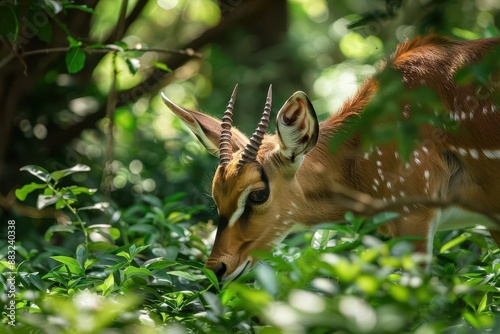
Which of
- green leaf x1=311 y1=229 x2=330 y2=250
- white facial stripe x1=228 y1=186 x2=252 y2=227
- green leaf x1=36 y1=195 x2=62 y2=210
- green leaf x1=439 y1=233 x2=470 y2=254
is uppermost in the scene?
white facial stripe x1=228 y1=186 x2=252 y2=227

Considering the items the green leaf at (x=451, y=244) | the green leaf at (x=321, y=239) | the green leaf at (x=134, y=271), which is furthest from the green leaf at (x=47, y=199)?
the green leaf at (x=451, y=244)

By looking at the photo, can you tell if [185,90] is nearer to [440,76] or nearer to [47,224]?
[47,224]

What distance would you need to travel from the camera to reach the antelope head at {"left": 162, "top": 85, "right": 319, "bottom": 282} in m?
4.96

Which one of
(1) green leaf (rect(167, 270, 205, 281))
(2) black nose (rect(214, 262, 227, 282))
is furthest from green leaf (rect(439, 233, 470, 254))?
(1) green leaf (rect(167, 270, 205, 281))

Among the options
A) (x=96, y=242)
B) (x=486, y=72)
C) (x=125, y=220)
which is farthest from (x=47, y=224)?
(x=486, y=72)

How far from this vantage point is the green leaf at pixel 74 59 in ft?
18.5

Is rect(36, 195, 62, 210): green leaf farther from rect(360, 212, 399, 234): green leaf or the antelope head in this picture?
rect(360, 212, 399, 234): green leaf

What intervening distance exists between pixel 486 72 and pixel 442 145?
2.01 meters

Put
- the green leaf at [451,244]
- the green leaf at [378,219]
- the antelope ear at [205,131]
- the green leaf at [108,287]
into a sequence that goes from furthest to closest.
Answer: the antelope ear at [205,131] → the green leaf at [451,244] → the green leaf at [378,219] → the green leaf at [108,287]

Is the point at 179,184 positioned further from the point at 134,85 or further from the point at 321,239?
the point at 321,239

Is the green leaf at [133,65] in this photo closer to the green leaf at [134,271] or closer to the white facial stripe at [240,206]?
the white facial stripe at [240,206]

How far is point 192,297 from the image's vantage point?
4379 mm

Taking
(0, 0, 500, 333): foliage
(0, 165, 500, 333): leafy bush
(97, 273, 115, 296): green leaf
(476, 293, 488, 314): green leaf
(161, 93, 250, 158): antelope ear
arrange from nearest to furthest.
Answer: (0, 165, 500, 333): leafy bush → (0, 0, 500, 333): foliage → (476, 293, 488, 314): green leaf → (97, 273, 115, 296): green leaf → (161, 93, 250, 158): antelope ear

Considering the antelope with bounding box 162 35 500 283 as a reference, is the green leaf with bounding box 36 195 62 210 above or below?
below
